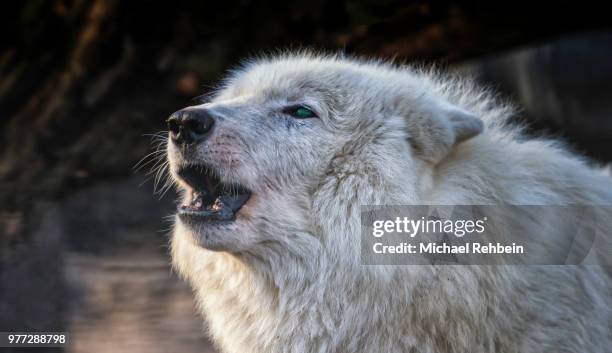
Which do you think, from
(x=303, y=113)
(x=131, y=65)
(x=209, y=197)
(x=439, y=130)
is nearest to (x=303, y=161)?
(x=303, y=113)

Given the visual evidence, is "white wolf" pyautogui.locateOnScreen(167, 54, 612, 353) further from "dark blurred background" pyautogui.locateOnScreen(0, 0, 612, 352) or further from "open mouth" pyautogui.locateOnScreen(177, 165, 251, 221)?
"dark blurred background" pyautogui.locateOnScreen(0, 0, 612, 352)

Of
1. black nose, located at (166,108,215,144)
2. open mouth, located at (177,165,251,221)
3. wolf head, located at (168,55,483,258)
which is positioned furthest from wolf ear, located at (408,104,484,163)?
black nose, located at (166,108,215,144)

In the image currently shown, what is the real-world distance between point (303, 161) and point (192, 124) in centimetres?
52

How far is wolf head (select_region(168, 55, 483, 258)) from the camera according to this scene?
3455 mm

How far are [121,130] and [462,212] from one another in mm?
4166

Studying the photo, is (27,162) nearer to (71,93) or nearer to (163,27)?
(71,93)

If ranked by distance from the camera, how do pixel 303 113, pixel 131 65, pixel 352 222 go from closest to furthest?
pixel 352 222, pixel 303 113, pixel 131 65

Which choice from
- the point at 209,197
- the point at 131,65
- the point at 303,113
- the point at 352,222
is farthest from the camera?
the point at 131,65

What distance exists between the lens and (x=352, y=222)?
3.46 meters

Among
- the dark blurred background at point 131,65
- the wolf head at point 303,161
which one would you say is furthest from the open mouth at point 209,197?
the dark blurred background at point 131,65

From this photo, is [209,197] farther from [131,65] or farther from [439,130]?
[131,65]

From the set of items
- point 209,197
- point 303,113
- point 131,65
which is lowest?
point 209,197

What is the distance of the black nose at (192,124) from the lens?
3482 mm

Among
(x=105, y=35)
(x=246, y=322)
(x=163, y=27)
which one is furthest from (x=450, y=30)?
(x=246, y=322)
